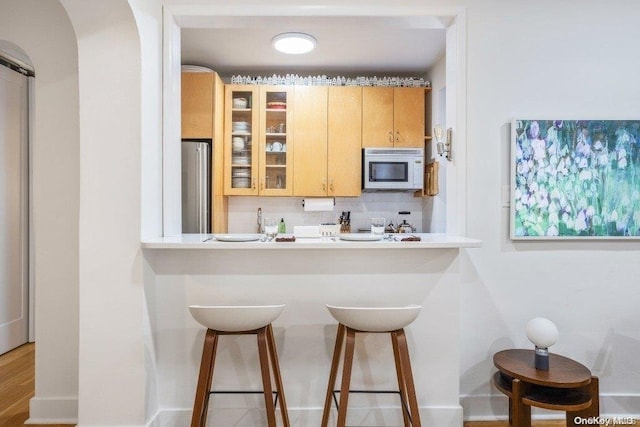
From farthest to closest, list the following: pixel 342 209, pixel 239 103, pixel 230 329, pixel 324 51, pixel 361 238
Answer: pixel 342 209, pixel 239 103, pixel 324 51, pixel 361 238, pixel 230 329

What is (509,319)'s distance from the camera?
2316mm

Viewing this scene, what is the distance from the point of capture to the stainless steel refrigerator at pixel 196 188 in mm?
3500

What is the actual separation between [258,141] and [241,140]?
171 mm

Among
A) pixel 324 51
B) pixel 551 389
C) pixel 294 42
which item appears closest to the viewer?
pixel 551 389

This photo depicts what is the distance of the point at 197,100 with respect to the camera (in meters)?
3.68

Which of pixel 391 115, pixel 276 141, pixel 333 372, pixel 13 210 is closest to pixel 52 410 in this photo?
pixel 333 372

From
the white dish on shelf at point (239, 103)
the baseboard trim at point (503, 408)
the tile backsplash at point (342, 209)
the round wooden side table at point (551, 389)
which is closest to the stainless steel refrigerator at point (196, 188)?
the white dish on shelf at point (239, 103)

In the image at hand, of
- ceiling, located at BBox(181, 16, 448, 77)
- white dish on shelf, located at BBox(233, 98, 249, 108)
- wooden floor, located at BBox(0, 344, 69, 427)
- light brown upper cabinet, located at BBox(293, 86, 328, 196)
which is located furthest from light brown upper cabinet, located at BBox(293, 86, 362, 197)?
wooden floor, located at BBox(0, 344, 69, 427)

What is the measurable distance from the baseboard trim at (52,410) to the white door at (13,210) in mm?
Answer: 1460

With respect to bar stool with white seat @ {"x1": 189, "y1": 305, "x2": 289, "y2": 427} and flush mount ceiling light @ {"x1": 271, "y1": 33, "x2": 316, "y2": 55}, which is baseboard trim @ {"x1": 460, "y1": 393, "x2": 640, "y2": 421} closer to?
bar stool with white seat @ {"x1": 189, "y1": 305, "x2": 289, "y2": 427}

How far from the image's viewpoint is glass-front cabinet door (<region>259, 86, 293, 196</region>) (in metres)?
3.93

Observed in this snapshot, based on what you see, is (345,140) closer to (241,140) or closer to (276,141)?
(276,141)

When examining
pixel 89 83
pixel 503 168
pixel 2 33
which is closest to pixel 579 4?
pixel 503 168

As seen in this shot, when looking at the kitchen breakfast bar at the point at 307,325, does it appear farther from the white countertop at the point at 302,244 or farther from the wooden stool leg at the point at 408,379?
the wooden stool leg at the point at 408,379
